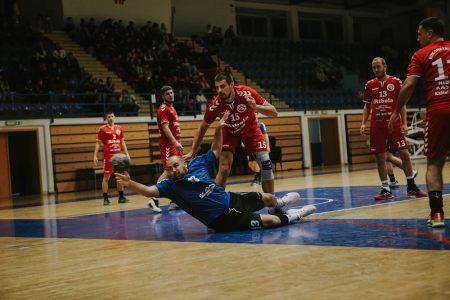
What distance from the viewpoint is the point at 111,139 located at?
505 inches

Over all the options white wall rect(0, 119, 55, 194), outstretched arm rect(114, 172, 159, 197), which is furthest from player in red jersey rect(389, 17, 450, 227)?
white wall rect(0, 119, 55, 194)

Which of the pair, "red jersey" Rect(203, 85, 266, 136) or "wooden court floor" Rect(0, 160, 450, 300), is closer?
"wooden court floor" Rect(0, 160, 450, 300)

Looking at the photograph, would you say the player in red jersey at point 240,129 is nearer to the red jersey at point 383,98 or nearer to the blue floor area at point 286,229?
the blue floor area at point 286,229

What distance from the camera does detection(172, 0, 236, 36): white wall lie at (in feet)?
96.4

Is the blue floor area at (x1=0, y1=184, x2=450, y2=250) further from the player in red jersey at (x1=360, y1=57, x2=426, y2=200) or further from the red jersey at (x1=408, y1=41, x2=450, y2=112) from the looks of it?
the red jersey at (x1=408, y1=41, x2=450, y2=112)

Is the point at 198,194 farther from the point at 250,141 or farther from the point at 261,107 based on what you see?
the point at 250,141

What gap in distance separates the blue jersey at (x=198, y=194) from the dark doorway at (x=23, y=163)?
1447 centimetres

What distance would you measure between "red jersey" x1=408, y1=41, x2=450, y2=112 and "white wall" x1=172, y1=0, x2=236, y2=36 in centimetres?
2427

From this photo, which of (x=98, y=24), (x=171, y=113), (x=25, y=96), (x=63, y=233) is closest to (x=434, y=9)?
(x=98, y=24)

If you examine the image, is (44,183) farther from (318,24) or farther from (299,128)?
(318,24)

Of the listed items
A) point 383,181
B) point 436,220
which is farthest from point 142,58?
point 436,220

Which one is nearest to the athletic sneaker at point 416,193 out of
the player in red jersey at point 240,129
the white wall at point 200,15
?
the player in red jersey at point 240,129

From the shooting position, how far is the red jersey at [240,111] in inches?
298

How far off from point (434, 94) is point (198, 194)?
244 centimetres
